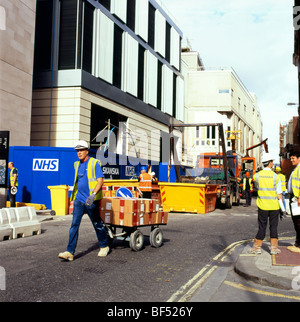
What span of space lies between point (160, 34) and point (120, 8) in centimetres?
816

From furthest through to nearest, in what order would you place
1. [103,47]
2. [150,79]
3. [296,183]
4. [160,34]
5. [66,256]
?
[160,34]
[150,79]
[103,47]
[296,183]
[66,256]

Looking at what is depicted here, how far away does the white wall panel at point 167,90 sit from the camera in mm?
36531

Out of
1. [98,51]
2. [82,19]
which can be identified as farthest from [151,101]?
[82,19]

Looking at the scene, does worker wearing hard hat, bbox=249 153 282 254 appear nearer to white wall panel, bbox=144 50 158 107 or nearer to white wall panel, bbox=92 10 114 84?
white wall panel, bbox=92 10 114 84

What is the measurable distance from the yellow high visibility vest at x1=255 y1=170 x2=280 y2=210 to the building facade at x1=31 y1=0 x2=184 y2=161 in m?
17.0

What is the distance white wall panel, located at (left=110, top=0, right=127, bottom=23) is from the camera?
2686 cm

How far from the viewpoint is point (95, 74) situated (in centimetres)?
2467

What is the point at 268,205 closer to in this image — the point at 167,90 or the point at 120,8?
the point at 120,8

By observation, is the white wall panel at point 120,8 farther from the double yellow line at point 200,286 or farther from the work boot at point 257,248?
the double yellow line at point 200,286

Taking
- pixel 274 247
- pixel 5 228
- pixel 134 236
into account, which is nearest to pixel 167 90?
pixel 5 228

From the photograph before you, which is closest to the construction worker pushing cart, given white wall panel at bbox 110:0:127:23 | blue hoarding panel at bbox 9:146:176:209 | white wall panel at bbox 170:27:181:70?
blue hoarding panel at bbox 9:146:176:209

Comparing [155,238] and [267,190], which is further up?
[267,190]

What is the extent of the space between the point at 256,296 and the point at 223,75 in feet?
189
